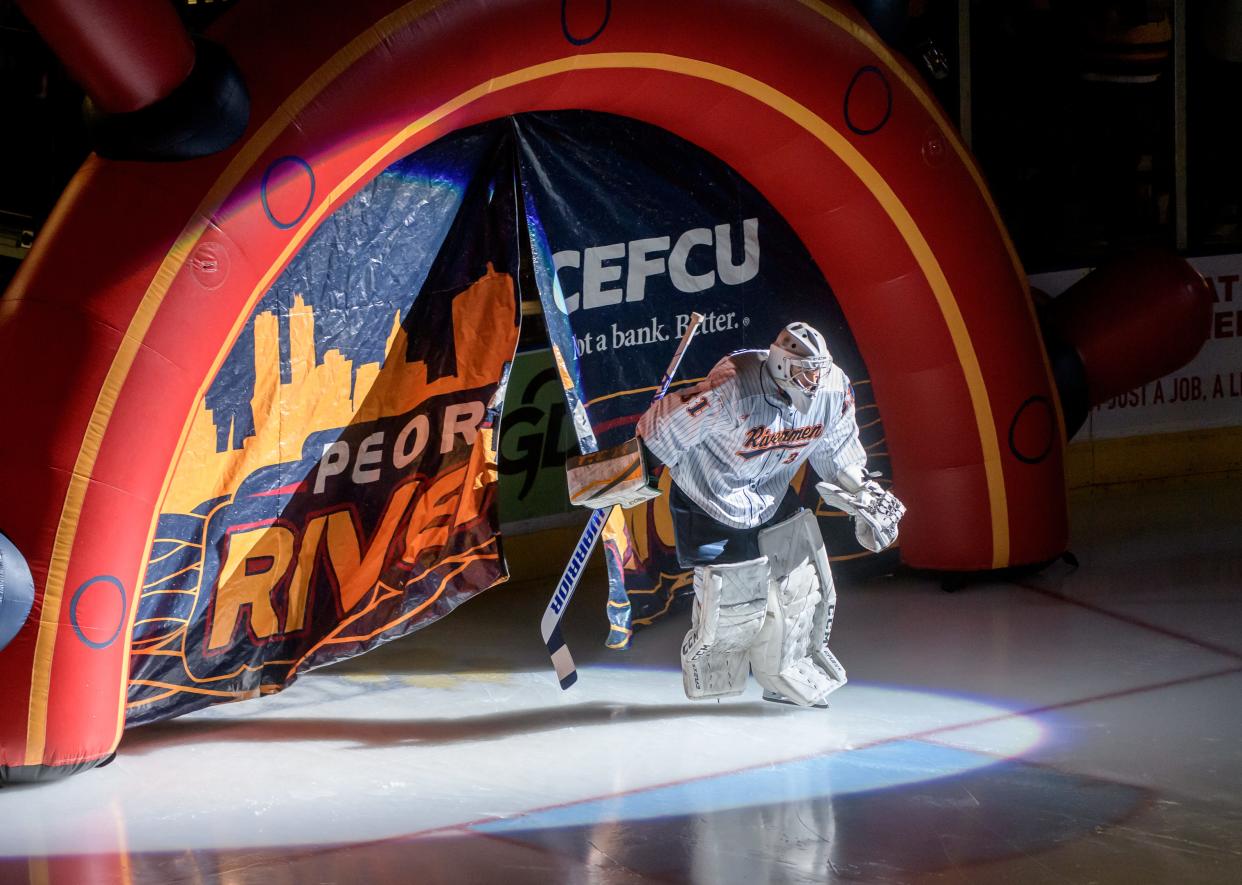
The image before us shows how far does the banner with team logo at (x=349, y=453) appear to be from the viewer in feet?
16.7

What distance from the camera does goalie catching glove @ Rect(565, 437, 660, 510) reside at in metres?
4.77

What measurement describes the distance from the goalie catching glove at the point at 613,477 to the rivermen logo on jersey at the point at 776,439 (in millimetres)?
324

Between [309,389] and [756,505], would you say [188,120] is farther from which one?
[756,505]

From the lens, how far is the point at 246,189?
14.5ft

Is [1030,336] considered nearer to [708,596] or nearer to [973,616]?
[973,616]

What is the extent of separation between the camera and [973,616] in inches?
241

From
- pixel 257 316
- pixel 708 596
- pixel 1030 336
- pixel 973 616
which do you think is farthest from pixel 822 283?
pixel 257 316

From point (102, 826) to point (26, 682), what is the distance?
1.43 ft

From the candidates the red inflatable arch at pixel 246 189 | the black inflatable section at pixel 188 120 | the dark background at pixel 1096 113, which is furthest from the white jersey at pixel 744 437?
the dark background at pixel 1096 113

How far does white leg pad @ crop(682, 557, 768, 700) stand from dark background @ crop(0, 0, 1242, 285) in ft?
12.3

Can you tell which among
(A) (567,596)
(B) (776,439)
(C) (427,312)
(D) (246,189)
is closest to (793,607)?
(B) (776,439)

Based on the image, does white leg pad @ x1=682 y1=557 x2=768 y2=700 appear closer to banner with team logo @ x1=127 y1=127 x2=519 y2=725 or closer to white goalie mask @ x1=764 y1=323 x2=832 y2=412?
white goalie mask @ x1=764 y1=323 x2=832 y2=412

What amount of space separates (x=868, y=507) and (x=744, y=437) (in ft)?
1.53

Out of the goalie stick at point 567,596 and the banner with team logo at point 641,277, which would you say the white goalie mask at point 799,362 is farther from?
the banner with team logo at point 641,277
